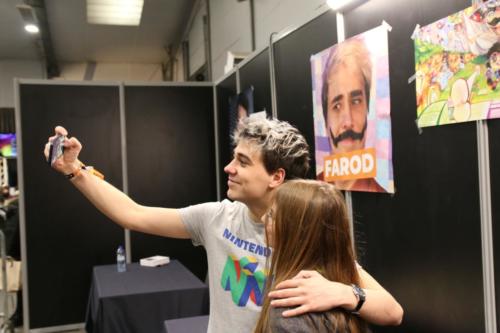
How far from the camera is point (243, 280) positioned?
127 cm

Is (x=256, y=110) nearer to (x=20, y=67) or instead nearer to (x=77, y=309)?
(x=77, y=309)

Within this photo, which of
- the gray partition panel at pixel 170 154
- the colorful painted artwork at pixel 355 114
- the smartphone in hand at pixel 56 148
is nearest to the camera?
the smartphone in hand at pixel 56 148

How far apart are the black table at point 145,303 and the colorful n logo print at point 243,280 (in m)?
1.54

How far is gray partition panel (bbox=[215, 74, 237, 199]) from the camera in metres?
3.93

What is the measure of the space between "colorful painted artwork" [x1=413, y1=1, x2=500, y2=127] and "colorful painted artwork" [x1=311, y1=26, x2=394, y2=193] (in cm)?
21

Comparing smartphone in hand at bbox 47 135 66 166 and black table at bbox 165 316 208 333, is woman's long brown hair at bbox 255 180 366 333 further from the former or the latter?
black table at bbox 165 316 208 333

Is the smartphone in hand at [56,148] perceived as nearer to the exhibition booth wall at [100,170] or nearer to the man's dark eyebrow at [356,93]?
the man's dark eyebrow at [356,93]

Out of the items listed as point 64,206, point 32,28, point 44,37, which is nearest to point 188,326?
point 64,206

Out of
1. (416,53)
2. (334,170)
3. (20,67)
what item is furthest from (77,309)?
(20,67)

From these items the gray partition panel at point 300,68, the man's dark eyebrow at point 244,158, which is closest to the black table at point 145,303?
the gray partition panel at point 300,68

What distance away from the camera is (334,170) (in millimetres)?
2184

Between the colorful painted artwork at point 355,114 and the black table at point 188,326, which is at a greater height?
the colorful painted artwork at point 355,114

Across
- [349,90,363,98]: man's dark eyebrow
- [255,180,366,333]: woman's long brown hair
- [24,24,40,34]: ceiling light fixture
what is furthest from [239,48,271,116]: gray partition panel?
[24,24,40,34]: ceiling light fixture

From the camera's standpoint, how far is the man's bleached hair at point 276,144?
1308 mm
